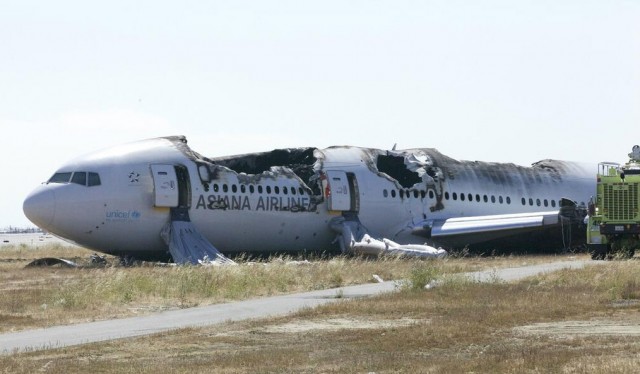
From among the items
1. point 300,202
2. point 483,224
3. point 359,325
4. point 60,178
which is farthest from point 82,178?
point 359,325

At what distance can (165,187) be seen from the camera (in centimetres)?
3856

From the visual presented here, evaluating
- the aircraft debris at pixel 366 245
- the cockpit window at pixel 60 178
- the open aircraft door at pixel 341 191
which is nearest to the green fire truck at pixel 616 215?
the aircraft debris at pixel 366 245

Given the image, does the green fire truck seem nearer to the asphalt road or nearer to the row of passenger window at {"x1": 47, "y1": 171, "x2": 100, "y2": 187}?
the asphalt road

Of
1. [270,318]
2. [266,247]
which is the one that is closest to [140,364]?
[270,318]

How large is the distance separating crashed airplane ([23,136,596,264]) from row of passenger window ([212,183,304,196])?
0.15ft

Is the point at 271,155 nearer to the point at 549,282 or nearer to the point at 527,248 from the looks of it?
the point at 527,248

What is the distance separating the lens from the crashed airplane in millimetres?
37938

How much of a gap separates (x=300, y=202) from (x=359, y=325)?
23441 millimetres

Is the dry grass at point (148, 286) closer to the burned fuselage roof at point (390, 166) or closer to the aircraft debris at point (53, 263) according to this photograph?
the aircraft debris at point (53, 263)

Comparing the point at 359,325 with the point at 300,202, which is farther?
the point at 300,202

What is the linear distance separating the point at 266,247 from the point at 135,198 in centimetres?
573

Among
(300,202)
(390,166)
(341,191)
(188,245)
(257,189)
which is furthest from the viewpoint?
(390,166)

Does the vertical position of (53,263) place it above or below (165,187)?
below

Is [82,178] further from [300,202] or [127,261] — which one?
[300,202]
